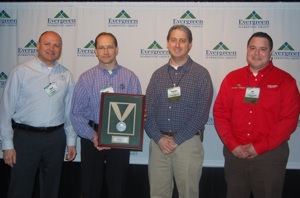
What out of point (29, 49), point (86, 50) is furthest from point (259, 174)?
point (29, 49)

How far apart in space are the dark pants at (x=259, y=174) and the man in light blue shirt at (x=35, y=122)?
1.77 metres

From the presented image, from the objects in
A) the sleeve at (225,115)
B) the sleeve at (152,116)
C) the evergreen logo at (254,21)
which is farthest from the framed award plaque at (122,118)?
the evergreen logo at (254,21)

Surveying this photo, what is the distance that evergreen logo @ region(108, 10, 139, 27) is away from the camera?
3.72 metres

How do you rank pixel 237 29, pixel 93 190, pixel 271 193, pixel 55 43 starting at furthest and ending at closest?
pixel 237 29
pixel 55 43
pixel 93 190
pixel 271 193

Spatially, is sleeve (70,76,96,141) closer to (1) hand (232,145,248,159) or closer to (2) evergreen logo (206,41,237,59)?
(1) hand (232,145,248,159)

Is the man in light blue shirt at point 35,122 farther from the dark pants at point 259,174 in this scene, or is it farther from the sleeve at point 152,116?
the dark pants at point 259,174

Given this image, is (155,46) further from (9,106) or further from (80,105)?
(9,106)

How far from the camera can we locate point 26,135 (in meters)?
2.81

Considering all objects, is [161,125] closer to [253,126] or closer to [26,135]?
[253,126]

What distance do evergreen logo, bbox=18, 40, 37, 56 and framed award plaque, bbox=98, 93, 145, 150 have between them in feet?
5.73

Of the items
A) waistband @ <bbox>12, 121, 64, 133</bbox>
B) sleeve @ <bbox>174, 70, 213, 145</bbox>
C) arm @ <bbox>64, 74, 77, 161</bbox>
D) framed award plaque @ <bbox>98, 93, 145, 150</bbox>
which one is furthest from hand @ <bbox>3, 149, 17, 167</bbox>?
sleeve @ <bbox>174, 70, 213, 145</bbox>

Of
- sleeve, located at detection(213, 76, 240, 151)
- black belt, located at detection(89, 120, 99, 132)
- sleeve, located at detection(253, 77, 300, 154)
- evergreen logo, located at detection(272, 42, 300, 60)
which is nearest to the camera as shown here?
sleeve, located at detection(253, 77, 300, 154)

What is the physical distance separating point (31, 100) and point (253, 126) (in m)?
2.19

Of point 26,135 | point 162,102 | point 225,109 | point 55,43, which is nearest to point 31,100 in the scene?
point 26,135
